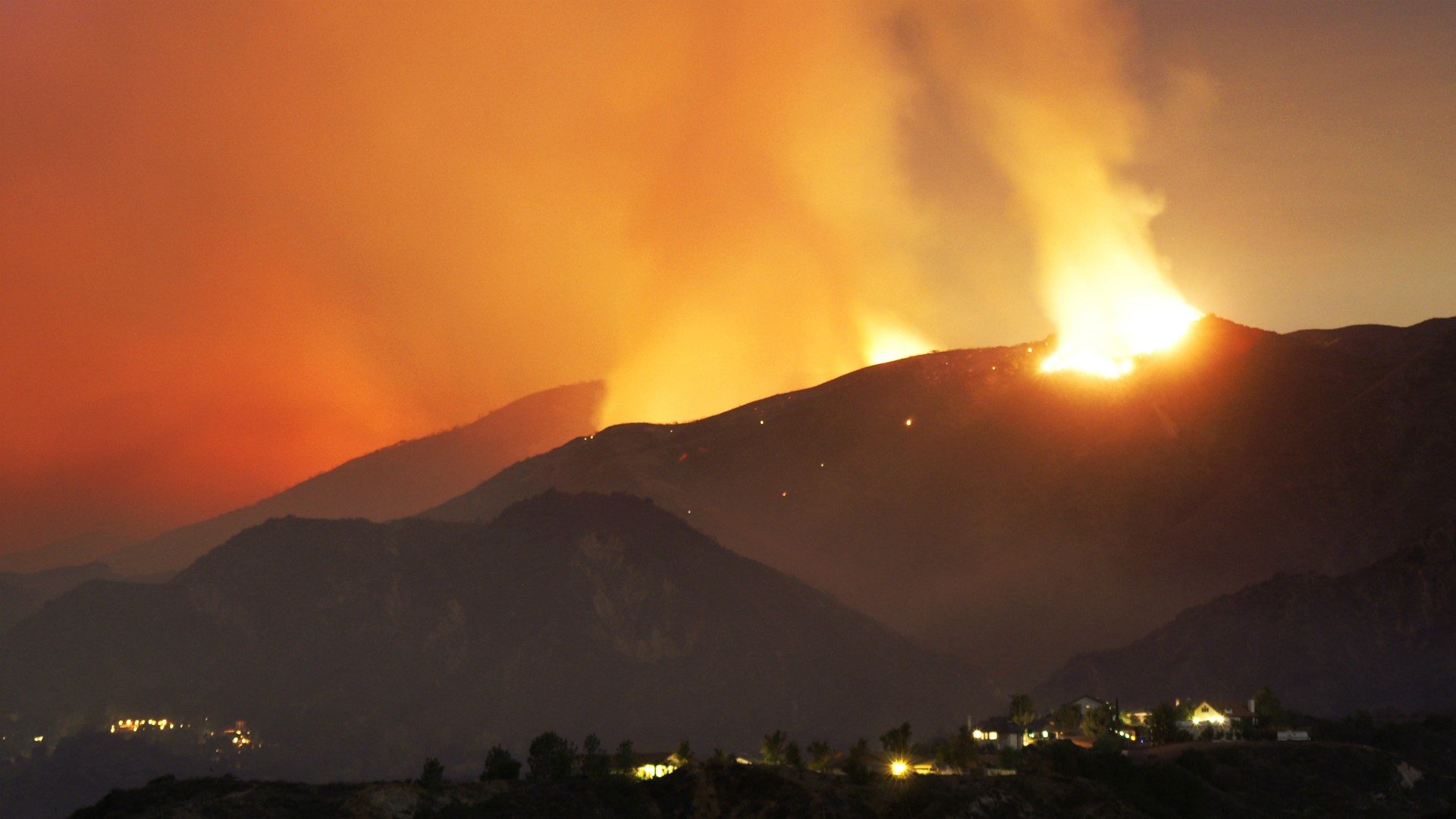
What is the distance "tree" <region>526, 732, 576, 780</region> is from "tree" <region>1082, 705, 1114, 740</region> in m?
66.4

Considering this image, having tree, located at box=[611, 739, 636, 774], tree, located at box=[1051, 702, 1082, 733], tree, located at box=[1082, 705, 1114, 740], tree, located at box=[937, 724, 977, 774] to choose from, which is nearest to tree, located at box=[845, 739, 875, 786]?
tree, located at box=[937, 724, 977, 774]

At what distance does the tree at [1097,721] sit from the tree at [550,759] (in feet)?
218

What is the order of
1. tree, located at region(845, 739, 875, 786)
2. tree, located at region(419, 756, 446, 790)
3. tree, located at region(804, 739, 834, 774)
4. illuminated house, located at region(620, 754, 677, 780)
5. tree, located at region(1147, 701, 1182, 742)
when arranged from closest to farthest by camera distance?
1. tree, located at region(419, 756, 446, 790)
2. tree, located at region(845, 739, 875, 786)
3. tree, located at region(804, 739, 834, 774)
4. illuminated house, located at region(620, 754, 677, 780)
5. tree, located at region(1147, 701, 1182, 742)

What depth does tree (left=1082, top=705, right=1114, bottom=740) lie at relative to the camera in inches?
6811

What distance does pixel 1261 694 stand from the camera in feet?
600

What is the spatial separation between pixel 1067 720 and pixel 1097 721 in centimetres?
604

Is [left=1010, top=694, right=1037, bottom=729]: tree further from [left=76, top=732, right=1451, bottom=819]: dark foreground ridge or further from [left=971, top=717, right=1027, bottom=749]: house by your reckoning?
[left=76, top=732, right=1451, bottom=819]: dark foreground ridge

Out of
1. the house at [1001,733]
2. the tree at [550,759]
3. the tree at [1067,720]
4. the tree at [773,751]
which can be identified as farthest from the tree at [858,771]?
the tree at [1067,720]

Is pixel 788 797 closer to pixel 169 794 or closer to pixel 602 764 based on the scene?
pixel 602 764

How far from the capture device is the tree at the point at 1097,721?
173000 millimetres

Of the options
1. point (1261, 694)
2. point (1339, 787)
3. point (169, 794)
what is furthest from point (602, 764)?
point (1261, 694)

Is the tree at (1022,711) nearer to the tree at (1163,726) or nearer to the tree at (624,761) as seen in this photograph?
the tree at (1163,726)

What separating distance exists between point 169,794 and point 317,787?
11.9 metres

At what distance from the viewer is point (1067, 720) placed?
180 meters
